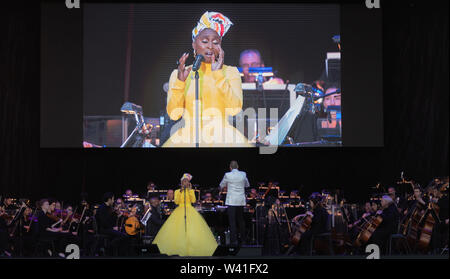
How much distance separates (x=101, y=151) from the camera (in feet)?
37.9

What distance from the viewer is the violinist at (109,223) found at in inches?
352

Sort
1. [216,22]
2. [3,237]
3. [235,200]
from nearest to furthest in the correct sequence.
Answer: [3,237] < [235,200] < [216,22]

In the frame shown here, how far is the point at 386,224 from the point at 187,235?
2.66 m

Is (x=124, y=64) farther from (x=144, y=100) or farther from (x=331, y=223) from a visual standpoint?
(x=331, y=223)

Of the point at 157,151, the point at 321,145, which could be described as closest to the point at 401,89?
the point at 321,145

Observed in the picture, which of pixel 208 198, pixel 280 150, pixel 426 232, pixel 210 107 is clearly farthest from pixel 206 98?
pixel 426 232

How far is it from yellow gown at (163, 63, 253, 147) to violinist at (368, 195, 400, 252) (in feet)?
10.4

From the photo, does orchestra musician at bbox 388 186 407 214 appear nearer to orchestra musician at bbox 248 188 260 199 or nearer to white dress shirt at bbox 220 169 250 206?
orchestra musician at bbox 248 188 260 199

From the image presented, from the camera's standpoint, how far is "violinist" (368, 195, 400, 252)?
859 cm

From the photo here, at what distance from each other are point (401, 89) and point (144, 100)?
14.9 feet

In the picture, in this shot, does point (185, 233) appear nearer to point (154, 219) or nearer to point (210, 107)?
point (154, 219)

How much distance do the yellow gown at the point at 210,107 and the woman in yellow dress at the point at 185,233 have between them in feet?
7.56

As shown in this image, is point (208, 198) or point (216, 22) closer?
point (208, 198)

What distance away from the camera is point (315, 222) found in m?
8.80
